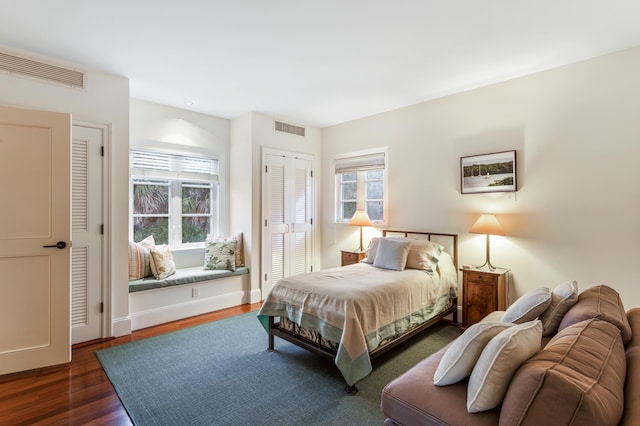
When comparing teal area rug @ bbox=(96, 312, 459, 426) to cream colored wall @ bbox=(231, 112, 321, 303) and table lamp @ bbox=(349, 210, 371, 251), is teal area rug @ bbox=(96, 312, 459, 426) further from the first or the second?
table lamp @ bbox=(349, 210, 371, 251)

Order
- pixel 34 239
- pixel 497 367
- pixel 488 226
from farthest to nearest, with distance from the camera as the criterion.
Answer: pixel 488 226, pixel 34 239, pixel 497 367

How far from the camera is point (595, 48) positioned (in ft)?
8.92

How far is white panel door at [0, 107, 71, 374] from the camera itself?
96.3 inches

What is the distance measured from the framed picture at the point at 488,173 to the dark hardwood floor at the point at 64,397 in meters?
3.74

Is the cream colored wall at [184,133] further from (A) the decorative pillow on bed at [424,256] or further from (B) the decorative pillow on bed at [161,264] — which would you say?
(A) the decorative pillow on bed at [424,256]

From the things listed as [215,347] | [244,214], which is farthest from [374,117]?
[215,347]

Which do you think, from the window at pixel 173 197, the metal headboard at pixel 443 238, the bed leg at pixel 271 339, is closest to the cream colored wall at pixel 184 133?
the window at pixel 173 197

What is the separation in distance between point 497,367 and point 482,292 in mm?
2305

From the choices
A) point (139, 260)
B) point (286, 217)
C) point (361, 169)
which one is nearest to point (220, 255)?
point (139, 260)

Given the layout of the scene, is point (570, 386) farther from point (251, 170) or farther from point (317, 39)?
point (251, 170)

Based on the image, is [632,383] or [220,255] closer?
[632,383]

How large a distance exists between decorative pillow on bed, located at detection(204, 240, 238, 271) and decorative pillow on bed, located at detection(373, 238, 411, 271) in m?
1.97

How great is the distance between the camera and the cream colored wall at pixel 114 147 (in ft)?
9.98

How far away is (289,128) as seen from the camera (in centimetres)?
490
